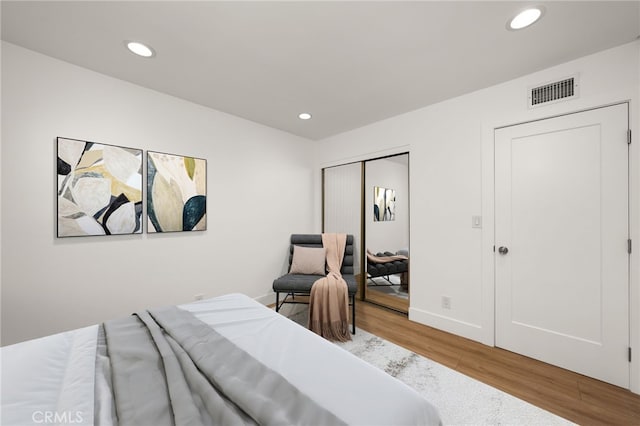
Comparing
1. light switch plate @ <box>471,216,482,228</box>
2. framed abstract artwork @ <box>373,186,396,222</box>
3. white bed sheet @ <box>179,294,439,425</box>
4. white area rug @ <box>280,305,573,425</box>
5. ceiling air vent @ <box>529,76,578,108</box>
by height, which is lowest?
white area rug @ <box>280,305,573,425</box>

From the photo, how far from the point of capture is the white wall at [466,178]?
1830mm

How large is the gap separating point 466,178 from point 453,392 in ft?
6.30

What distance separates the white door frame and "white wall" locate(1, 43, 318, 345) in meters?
2.60

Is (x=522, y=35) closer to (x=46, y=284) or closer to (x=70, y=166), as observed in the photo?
(x=70, y=166)

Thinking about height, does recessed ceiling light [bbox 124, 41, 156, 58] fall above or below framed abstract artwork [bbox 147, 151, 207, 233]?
above

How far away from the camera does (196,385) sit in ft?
2.94

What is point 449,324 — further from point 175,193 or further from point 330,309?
point 175,193

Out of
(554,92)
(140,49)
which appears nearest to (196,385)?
(140,49)

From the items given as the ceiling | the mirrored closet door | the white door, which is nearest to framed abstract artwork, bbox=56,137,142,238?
the ceiling

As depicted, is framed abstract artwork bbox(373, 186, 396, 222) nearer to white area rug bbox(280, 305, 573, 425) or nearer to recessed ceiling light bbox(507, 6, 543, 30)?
white area rug bbox(280, 305, 573, 425)

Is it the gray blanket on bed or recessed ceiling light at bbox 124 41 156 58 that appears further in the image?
recessed ceiling light at bbox 124 41 156 58

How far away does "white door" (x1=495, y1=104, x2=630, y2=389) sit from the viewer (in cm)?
185

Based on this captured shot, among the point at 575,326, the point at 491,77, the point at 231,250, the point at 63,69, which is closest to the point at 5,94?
the point at 63,69

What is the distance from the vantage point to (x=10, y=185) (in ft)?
5.95
